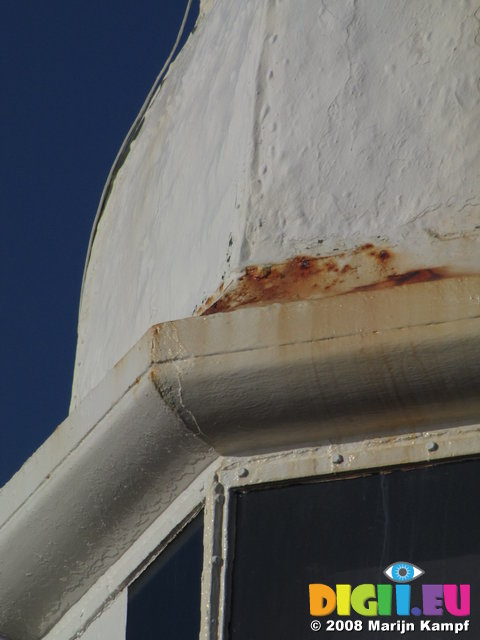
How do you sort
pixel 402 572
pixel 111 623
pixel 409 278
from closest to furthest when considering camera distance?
pixel 402 572 < pixel 409 278 < pixel 111 623

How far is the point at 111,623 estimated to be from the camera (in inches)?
205

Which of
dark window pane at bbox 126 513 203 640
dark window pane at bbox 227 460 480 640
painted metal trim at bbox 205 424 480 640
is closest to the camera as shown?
dark window pane at bbox 227 460 480 640

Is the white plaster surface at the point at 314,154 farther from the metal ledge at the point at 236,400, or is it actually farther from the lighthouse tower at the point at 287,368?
the metal ledge at the point at 236,400

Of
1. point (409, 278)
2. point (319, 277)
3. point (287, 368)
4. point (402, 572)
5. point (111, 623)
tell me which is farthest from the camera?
point (111, 623)

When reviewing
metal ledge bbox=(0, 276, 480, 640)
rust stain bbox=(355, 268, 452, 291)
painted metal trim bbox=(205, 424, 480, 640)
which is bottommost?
painted metal trim bbox=(205, 424, 480, 640)

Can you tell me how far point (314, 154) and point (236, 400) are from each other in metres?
1.05

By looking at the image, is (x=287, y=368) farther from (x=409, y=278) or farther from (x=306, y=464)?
(x=409, y=278)

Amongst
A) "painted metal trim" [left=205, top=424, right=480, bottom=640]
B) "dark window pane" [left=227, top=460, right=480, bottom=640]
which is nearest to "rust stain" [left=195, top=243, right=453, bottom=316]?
"painted metal trim" [left=205, top=424, right=480, bottom=640]

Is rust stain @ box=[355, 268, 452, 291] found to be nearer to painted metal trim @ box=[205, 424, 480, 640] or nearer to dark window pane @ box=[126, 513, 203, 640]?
painted metal trim @ box=[205, 424, 480, 640]

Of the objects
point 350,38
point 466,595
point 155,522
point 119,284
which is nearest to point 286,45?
point 350,38

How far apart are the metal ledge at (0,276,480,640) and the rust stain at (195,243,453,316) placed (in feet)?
0.82

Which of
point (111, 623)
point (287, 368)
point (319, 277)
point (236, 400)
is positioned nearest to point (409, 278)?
point (319, 277)

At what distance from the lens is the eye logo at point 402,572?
441 cm

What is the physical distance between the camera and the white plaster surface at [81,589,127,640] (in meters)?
5.12
